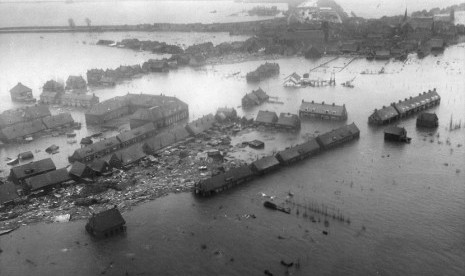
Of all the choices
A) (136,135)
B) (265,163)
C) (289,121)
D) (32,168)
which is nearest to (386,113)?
(289,121)

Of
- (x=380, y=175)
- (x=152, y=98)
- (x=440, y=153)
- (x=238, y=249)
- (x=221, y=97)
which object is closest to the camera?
(x=238, y=249)

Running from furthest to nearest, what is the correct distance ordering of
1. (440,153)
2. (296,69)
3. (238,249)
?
1. (296,69)
2. (440,153)
3. (238,249)

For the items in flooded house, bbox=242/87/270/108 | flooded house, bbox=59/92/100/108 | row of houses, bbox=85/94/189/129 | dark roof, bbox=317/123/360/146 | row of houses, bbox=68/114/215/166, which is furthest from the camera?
flooded house, bbox=59/92/100/108

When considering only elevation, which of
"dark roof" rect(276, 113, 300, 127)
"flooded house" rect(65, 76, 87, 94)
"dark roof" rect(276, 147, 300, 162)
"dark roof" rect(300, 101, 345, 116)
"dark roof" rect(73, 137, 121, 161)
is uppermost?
"flooded house" rect(65, 76, 87, 94)

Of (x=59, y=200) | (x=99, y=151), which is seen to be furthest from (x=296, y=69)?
(x=59, y=200)

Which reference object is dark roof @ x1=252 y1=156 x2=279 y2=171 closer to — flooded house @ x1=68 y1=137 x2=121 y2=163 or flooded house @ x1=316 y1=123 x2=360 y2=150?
flooded house @ x1=316 y1=123 x2=360 y2=150

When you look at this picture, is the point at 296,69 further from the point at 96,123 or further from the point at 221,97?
the point at 96,123

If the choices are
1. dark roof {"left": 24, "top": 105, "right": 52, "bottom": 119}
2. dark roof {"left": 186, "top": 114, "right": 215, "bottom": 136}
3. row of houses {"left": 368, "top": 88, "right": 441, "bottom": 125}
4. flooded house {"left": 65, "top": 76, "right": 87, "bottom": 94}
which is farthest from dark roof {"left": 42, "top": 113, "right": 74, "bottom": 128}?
row of houses {"left": 368, "top": 88, "right": 441, "bottom": 125}
